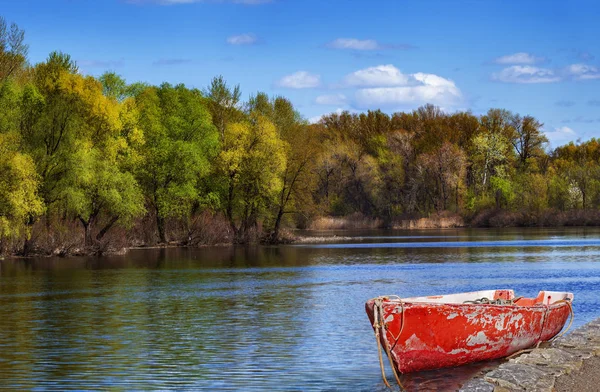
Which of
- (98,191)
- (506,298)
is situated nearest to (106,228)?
(98,191)

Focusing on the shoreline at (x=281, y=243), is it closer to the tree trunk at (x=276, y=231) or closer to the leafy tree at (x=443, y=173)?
the tree trunk at (x=276, y=231)

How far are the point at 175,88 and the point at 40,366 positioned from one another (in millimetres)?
66248

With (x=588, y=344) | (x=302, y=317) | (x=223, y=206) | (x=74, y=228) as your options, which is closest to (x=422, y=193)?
(x=223, y=206)

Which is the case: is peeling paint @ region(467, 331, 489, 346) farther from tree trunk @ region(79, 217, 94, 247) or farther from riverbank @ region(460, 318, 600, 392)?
tree trunk @ region(79, 217, 94, 247)

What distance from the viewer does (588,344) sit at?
65.9 feet

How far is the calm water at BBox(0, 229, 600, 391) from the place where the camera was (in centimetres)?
2052

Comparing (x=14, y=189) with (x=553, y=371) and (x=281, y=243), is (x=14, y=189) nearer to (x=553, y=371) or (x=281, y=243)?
(x=281, y=243)

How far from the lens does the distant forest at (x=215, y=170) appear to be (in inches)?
2569

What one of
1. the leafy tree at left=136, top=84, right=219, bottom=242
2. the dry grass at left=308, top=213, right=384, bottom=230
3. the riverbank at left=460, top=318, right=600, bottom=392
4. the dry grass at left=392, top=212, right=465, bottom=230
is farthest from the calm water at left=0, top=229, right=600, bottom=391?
the dry grass at left=392, top=212, right=465, bottom=230

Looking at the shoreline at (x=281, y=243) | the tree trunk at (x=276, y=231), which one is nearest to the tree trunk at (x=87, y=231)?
the shoreline at (x=281, y=243)

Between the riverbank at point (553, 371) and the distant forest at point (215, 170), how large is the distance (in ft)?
142

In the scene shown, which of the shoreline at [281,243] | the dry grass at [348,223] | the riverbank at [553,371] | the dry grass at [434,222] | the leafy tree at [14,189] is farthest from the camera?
the dry grass at [434,222]

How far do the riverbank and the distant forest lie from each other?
43233mm

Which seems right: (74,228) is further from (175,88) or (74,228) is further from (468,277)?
(468,277)
